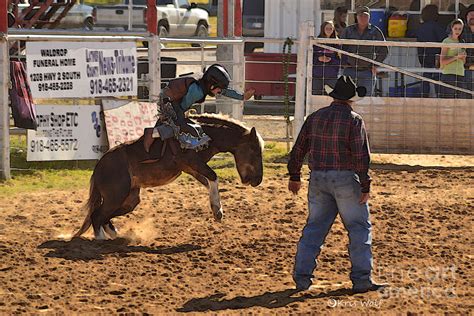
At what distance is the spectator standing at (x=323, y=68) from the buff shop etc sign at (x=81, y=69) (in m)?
2.89

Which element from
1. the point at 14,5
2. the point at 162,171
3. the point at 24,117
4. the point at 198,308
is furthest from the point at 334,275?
the point at 14,5

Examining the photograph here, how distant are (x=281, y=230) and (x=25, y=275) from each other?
2.87 m

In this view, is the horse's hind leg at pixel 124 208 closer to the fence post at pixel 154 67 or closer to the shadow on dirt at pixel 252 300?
the shadow on dirt at pixel 252 300

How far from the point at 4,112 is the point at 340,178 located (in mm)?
6045

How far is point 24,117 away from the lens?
12.5 meters

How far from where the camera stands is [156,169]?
31.0 ft

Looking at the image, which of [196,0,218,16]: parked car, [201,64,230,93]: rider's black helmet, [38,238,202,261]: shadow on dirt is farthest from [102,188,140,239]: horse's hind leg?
[196,0,218,16]: parked car

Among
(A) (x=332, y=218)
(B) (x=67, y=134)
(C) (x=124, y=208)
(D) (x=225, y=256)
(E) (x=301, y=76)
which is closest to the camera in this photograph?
(A) (x=332, y=218)

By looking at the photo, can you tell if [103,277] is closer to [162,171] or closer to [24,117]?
[162,171]

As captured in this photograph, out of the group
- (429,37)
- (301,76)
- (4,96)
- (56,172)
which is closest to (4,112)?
(4,96)

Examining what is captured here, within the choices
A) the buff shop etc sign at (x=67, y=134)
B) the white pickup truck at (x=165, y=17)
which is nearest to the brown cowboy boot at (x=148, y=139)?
the buff shop etc sign at (x=67, y=134)

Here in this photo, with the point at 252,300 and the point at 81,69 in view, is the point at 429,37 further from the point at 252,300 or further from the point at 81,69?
the point at 252,300

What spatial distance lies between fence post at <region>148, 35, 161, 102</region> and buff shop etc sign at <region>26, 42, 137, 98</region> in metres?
0.20

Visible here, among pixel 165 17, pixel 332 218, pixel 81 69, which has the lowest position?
pixel 332 218
